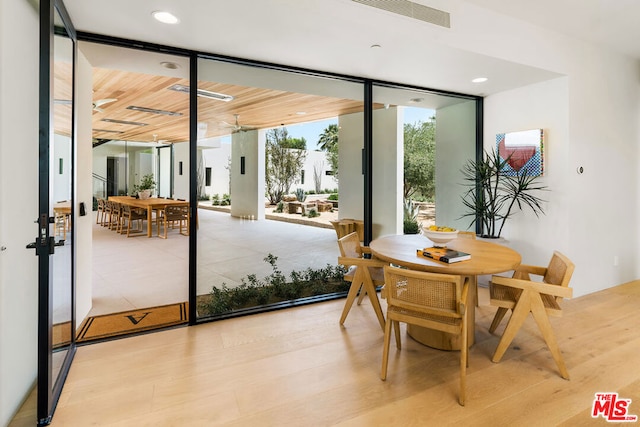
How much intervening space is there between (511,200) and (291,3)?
11.9ft

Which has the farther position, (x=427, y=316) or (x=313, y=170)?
(x=313, y=170)

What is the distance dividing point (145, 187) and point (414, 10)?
802 cm

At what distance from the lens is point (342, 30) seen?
271 cm

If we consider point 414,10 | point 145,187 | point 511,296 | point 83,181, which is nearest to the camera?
point 511,296

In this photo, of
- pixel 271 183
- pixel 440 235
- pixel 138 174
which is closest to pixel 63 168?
pixel 271 183

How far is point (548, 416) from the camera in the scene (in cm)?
192

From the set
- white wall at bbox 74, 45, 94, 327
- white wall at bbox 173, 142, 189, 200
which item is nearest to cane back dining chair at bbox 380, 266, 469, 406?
white wall at bbox 173, 142, 189, 200

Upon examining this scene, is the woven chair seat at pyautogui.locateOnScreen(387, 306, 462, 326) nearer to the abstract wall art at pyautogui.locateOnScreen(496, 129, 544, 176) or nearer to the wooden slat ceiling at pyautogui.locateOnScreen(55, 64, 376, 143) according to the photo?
the wooden slat ceiling at pyautogui.locateOnScreen(55, 64, 376, 143)

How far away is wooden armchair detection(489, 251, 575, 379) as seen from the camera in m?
2.33

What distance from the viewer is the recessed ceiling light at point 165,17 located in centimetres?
245

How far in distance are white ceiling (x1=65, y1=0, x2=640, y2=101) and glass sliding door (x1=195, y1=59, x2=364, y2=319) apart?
1.04 feet

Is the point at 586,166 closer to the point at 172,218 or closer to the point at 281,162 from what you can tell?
the point at 281,162

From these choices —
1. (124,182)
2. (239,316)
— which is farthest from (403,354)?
(124,182)

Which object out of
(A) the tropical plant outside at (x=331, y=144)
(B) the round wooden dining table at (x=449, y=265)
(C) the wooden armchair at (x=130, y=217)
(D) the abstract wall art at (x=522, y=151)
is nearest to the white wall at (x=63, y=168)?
(B) the round wooden dining table at (x=449, y=265)
